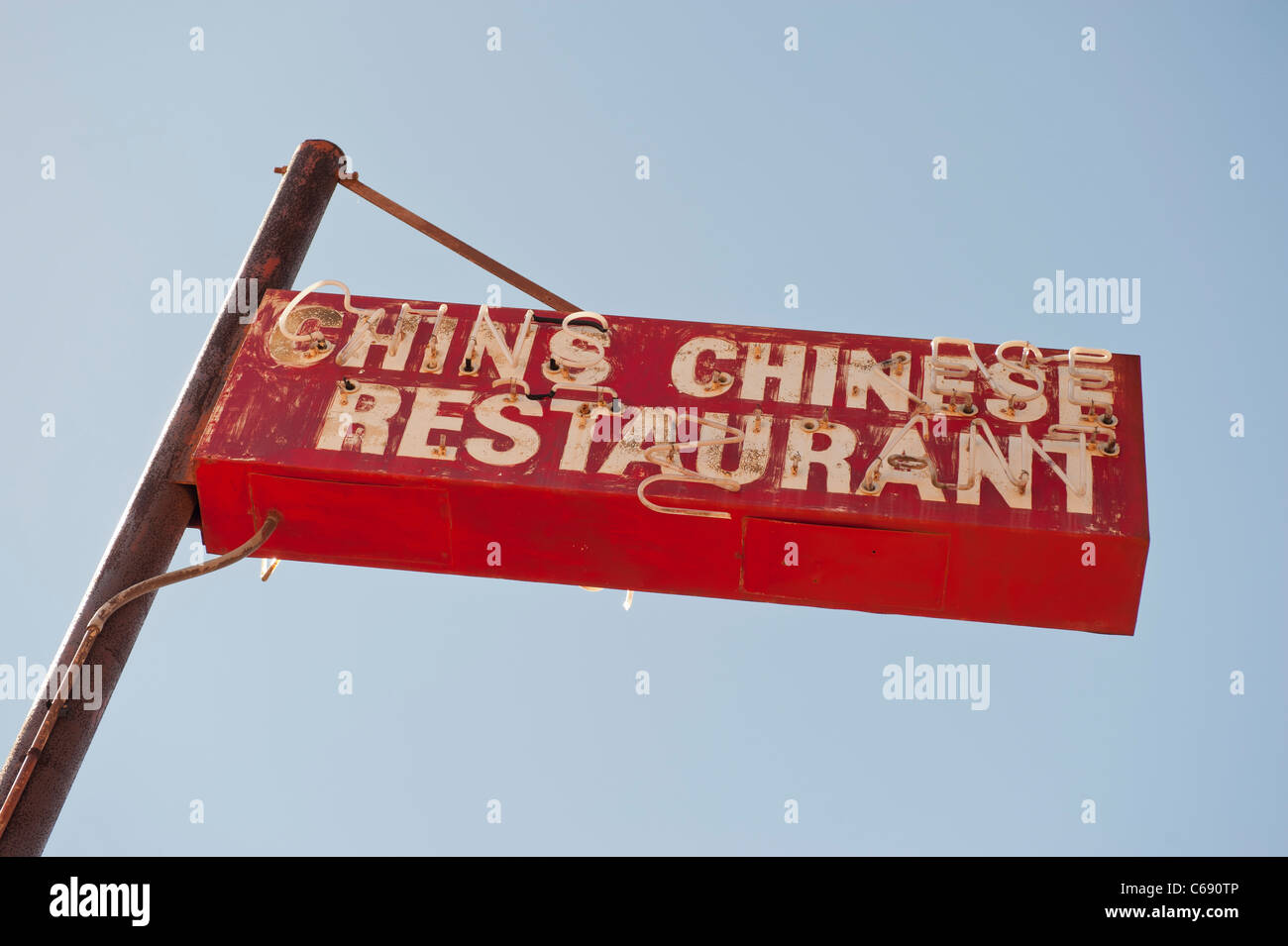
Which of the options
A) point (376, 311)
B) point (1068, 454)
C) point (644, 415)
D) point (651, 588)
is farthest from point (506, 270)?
point (1068, 454)

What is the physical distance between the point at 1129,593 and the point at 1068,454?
0.69 metres

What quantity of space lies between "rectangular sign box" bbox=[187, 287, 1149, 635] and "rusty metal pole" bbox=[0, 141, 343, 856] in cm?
11

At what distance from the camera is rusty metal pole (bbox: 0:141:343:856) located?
6340 millimetres

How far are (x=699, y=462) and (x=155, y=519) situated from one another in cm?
242

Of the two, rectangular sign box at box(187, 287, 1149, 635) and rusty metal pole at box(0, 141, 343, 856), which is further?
rectangular sign box at box(187, 287, 1149, 635)

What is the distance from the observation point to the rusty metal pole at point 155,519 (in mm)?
6340

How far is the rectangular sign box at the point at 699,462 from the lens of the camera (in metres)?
7.44

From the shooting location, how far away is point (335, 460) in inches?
306

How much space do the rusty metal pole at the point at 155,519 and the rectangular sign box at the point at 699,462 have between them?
112 millimetres

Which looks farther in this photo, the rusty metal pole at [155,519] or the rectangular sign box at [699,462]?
the rectangular sign box at [699,462]

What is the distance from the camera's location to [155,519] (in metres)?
7.50

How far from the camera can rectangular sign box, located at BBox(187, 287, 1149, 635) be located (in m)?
7.44

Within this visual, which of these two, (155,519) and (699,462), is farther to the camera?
(699,462)

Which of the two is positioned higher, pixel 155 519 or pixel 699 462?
pixel 699 462
